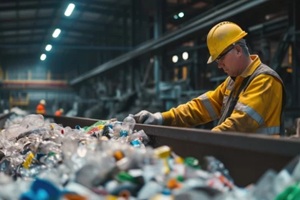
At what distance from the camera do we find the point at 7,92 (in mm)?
24219

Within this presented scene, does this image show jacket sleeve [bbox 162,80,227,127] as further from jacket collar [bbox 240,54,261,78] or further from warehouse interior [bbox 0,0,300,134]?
warehouse interior [bbox 0,0,300,134]

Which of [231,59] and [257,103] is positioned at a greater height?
[231,59]

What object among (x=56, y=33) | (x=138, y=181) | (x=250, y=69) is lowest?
(x=138, y=181)

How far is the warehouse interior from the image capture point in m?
6.38

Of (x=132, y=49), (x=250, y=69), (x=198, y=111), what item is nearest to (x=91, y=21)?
(x=132, y=49)

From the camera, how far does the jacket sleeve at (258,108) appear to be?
2305mm

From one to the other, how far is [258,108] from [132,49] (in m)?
11.3

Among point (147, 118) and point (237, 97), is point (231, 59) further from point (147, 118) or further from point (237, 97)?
point (147, 118)

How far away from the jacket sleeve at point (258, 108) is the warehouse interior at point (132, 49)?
272 centimetres

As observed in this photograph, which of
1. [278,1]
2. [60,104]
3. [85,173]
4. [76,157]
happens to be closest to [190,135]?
[76,157]

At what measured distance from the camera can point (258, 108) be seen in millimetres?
2340

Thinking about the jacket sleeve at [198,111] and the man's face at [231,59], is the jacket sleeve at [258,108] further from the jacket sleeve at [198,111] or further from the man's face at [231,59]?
the jacket sleeve at [198,111]

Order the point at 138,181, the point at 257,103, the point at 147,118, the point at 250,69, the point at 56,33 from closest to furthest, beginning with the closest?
the point at 138,181 < the point at 257,103 < the point at 250,69 < the point at 147,118 < the point at 56,33

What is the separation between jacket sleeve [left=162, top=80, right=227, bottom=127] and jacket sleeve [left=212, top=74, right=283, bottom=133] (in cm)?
49
